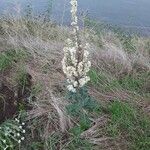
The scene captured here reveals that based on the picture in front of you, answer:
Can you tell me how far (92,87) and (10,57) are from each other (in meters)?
1.14

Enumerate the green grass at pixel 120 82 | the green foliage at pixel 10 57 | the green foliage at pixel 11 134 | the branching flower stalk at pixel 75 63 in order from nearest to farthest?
the branching flower stalk at pixel 75 63, the green foliage at pixel 11 134, the green grass at pixel 120 82, the green foliage at pixel 10 57

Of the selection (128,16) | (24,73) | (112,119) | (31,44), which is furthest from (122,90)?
(128,16)

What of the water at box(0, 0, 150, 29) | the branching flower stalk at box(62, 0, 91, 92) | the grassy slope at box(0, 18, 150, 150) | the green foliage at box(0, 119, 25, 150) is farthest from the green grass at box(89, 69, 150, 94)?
the water at box(0, 0, 150, 29)

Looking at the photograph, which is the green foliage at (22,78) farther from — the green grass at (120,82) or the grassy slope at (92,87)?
the green grass at (120,82)

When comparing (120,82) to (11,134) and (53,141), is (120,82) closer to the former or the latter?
(53,141)

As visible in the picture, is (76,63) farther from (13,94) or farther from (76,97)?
(13,94)

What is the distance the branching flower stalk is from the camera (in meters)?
4.29

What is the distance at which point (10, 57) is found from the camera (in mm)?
5852

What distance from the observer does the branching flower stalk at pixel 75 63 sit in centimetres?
429

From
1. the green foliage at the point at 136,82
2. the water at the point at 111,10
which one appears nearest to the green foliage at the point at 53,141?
the green foliage at the point at 136,82

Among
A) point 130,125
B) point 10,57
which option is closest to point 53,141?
point 130,125

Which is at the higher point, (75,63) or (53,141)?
(75,63)

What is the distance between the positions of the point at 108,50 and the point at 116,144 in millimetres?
2002

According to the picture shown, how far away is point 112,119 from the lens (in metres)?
4.67
